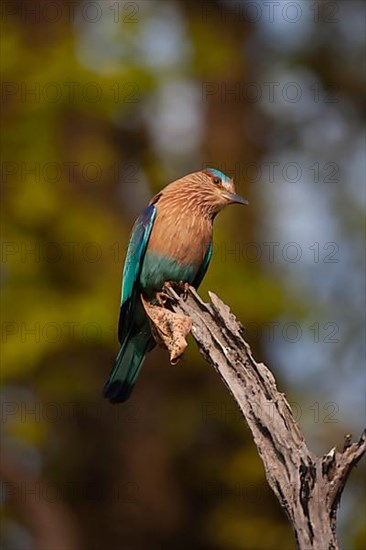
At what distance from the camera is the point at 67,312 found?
9.77 meters

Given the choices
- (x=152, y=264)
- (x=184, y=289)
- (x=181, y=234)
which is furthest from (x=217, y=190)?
(x=184, y=289)

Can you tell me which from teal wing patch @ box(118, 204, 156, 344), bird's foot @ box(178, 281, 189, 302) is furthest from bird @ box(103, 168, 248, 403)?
bird's foot @ box(178, 281, 189, 302)

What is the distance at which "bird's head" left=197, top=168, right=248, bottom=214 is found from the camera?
6.79 m

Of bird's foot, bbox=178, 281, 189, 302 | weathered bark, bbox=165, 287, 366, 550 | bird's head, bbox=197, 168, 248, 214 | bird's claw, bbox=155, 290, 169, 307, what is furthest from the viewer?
bird's head, bbox=197, 168, 248, 214

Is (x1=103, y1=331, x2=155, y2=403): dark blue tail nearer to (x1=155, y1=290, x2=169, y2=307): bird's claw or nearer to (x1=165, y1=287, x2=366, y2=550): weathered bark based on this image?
(x1=155, y1=290, x2=169, y2=307): bird's claw

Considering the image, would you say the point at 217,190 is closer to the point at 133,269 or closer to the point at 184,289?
the point at 133,269

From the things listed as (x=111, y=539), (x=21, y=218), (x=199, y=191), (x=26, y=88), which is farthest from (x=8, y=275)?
(x=199, y=191)

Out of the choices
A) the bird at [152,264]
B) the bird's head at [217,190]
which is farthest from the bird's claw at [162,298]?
the bird's head at [217,190]

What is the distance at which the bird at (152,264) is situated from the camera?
20.7 ft

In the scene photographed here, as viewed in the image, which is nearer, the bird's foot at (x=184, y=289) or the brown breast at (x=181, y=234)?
the bird's foot at (x=184, y=289)

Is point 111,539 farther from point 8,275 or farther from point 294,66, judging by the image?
point 294,66

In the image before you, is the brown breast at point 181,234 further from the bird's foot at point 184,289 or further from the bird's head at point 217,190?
the bird's foot at point 184,289

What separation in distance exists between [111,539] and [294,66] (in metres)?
5.16

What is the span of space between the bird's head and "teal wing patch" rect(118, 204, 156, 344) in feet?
1.39
